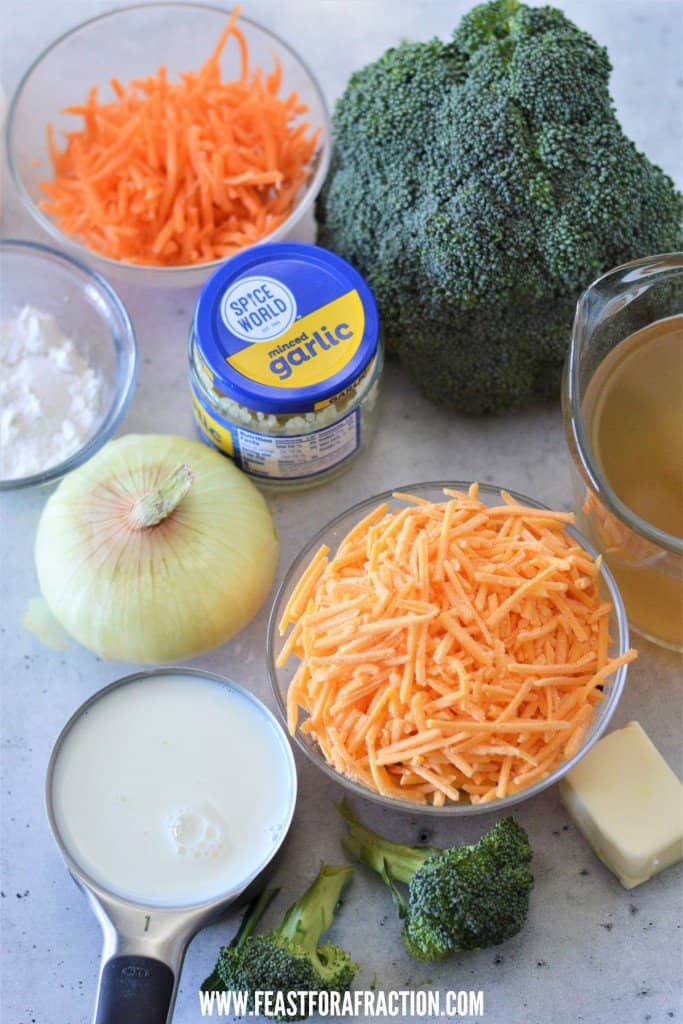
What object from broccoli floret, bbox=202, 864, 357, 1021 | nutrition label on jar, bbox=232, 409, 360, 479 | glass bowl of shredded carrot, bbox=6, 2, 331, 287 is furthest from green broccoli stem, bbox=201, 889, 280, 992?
glass bowl of shredded carrot, bbox=6, 2, 331, 287

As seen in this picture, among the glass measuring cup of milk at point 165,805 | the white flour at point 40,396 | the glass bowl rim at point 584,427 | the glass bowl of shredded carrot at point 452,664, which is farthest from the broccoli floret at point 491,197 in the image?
the glass measuring cup of milk at point 165,805

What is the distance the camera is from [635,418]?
1.44 metres

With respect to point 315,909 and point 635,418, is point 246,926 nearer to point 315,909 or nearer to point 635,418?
point 315,909

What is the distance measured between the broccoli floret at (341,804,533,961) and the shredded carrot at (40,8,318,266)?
0.89m

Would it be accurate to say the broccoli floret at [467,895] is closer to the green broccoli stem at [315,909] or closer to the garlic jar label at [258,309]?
the green broccoli stem at [315,909]

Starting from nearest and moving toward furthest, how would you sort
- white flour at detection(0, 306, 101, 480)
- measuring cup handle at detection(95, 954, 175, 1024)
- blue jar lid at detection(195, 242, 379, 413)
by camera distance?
measuring cup handle at detection(95, 954, 175, 1024) → blue jar lid at detection(195, 242, 379, 413) → white flour at detection(0, 306, 101, 480)

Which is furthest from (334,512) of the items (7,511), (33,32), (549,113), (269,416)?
(33,32)

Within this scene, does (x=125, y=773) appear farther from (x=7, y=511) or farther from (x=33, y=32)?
(x=33, y=32)

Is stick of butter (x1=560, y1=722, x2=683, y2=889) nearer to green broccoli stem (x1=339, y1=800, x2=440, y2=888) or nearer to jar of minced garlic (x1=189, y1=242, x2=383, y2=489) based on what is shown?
green broccoli stem (x1=339, y1=800, x2=440, y2=888)

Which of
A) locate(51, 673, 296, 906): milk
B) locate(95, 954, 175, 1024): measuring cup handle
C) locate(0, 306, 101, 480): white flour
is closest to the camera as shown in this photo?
locate(95, 954, 175, 1024): measuring cup handle

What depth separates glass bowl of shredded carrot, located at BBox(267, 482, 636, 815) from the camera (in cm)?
126

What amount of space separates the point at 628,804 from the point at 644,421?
47cm

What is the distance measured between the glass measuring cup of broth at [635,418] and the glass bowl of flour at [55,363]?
2.09 feet

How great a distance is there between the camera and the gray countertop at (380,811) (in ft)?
4.49
